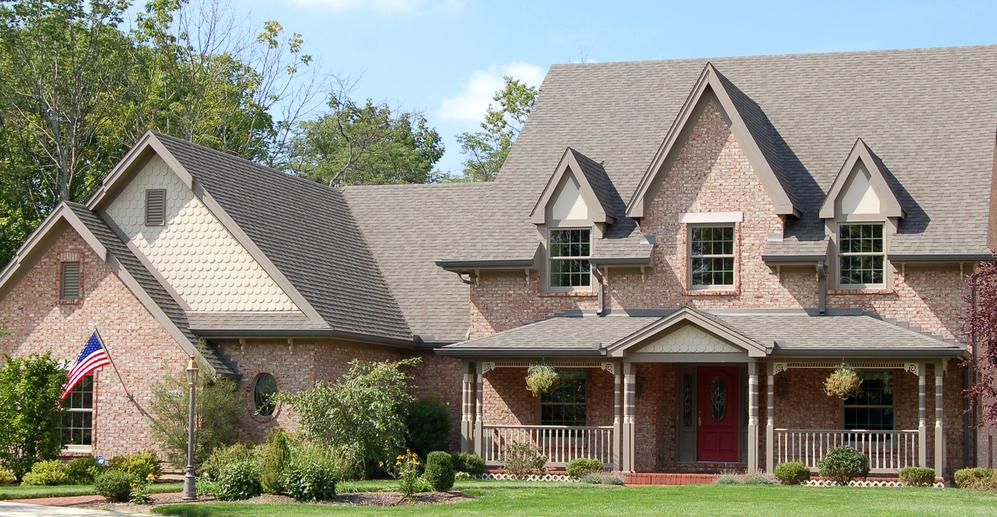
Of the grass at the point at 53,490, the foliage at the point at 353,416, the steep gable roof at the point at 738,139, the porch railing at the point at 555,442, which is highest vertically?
the steep gable roof at the point at 738,139

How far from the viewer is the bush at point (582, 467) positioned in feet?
98.3

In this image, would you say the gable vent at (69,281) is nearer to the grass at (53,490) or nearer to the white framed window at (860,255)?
the grass at (53,490)

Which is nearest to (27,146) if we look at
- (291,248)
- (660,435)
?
(291,248)

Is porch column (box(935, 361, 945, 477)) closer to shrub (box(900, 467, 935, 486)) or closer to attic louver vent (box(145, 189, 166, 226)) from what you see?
shrub (box(900, 467, 935, 486))

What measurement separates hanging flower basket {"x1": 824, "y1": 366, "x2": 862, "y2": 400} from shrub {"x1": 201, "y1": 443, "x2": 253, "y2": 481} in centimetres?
1212

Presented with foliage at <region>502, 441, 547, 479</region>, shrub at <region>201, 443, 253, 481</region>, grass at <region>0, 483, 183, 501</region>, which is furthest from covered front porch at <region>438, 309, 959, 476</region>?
grass at <region>0, 483, 183, 501</region>

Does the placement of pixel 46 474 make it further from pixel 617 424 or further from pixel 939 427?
pixel 939 427

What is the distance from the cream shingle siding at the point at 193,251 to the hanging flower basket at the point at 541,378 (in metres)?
5.65

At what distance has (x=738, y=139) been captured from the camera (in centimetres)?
3170

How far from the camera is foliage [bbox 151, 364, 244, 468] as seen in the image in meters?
29.6

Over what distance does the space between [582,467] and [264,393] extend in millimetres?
7486

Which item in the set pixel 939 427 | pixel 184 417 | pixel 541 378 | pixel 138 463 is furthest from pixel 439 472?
pixel 939 427

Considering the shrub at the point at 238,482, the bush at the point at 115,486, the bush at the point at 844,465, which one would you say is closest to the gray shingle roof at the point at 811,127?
the bush at the point at 844,465

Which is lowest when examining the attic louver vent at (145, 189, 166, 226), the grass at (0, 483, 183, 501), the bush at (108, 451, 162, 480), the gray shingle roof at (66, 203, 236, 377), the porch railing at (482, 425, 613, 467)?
the grass at (0, 483, 183, 501)
